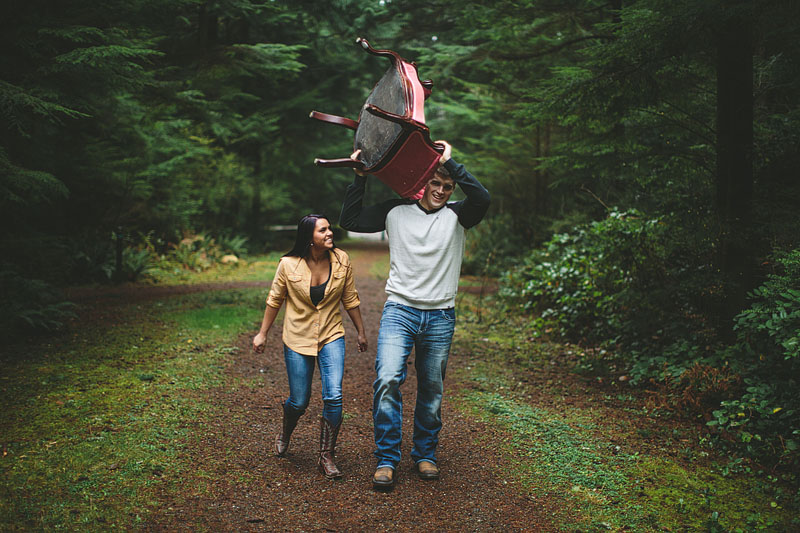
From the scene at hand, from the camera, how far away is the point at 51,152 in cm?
835

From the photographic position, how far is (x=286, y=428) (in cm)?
452

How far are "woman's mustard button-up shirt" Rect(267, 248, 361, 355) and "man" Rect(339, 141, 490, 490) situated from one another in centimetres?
42

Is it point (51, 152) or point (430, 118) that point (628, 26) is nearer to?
point (51, 152)

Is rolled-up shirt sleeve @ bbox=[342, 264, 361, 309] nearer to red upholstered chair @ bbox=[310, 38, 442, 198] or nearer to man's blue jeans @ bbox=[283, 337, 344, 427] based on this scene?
man's blue jeans @ bbox=[283, 337, 344, 427]

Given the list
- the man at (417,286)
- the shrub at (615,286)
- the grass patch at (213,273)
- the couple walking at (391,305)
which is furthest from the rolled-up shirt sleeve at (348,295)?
the grass patch at (213,273)

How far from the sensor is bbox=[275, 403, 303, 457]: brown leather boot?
4.43 metres

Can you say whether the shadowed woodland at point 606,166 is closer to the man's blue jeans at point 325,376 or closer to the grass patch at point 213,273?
the grass patch at point 213,273

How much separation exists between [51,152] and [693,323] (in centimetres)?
865

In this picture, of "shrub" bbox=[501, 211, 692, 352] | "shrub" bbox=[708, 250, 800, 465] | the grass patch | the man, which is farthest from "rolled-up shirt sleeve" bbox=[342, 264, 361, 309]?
the grass patch

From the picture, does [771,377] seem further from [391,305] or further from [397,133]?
[397,133]

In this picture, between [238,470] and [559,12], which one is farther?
[559,12]

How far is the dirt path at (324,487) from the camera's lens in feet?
11.9

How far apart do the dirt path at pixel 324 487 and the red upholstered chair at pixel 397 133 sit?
2.06 meters

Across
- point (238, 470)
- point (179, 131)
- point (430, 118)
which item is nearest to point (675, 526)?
point (238, 470)
